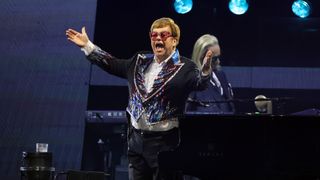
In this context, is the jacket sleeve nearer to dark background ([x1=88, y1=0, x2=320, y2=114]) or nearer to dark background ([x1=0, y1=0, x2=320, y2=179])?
A: dark background ([x1=0, y1=0, x2=320, y2=179])

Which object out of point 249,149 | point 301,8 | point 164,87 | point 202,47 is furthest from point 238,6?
point 249,149

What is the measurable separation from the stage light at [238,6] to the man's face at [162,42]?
3.13 meters

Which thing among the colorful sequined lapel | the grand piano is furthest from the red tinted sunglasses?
the grand piano

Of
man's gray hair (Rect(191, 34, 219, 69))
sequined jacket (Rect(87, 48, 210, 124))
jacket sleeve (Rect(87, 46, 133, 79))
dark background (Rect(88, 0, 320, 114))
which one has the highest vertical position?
dark background (Rect(88, 0, 320, 114))

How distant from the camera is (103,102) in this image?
6.40 meters

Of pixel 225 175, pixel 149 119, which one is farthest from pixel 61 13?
pixel 225 175

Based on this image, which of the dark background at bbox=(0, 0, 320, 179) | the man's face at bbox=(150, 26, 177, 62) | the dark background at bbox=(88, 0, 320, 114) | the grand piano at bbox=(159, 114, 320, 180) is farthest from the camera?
the dark background at bbox=(88, 0, 320, 114)

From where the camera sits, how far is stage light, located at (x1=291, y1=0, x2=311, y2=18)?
592 cm

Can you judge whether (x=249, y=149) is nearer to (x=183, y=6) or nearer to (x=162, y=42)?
(x=162, y=42)

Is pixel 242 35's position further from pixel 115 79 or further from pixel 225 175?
pixel 225 175

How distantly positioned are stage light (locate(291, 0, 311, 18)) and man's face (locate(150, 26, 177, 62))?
11.3 feet

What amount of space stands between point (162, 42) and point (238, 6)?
3.18 metres

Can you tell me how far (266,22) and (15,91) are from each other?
10.4ft

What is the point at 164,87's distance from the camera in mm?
2830
